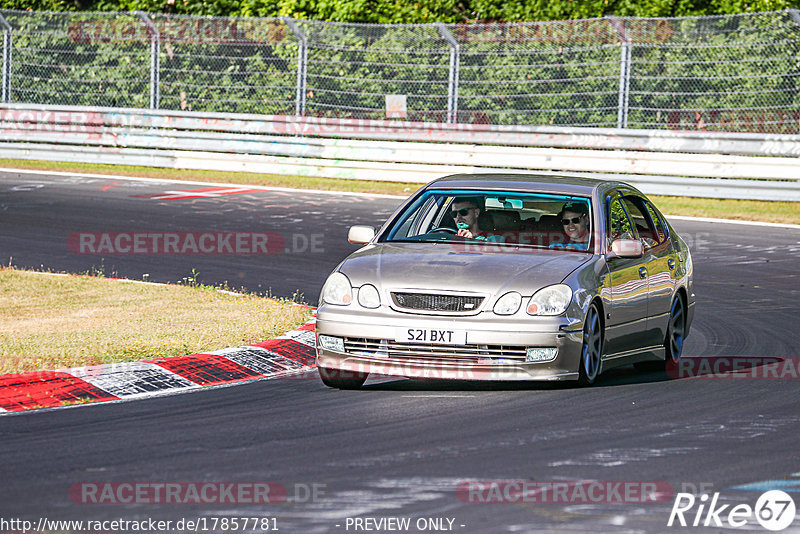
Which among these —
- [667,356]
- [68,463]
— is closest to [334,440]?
[68,463]

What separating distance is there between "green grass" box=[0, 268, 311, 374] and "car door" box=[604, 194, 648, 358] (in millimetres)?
2643

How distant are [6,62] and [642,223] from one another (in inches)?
741

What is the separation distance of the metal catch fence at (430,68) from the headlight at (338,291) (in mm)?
14254

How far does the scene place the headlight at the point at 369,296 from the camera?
866 centimetres

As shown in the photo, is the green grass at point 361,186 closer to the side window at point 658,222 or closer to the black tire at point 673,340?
the side window at point 658,222

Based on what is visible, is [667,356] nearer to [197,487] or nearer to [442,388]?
[442,388]

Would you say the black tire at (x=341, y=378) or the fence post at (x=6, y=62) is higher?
the fence post at (x=6, y=62)

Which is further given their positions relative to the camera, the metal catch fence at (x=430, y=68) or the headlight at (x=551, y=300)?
the metal catch fence at (x=430, y=68)

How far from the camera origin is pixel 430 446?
7.18 metres

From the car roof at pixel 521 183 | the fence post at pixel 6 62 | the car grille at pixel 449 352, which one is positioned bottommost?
the car grille at pixel 449 352

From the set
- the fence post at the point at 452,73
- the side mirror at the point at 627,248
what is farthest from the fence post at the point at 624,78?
the side mirror at the point at 627,248

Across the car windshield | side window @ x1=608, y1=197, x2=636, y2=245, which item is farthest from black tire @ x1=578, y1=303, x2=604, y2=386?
side window @ x1=608, y1=197, x2=636, y2=245

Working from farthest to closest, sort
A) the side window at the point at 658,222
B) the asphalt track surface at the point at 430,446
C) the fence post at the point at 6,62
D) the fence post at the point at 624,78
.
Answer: the fence post at the point at 6,62
the fence post at the point at 624,78
the side window at the point at 658,222
the asphalt track surface at the point at 430,446

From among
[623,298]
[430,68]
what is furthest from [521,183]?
[430,68]
